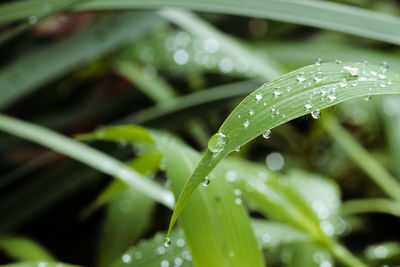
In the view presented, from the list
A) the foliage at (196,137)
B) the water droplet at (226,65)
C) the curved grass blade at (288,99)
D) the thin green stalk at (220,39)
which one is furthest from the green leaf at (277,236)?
the water droplet at (226,65)

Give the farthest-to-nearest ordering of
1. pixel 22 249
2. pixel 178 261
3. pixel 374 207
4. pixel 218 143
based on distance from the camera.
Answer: pixel 374 207 < pixel 22 249 < pixel 178 261 < pixel 218 143

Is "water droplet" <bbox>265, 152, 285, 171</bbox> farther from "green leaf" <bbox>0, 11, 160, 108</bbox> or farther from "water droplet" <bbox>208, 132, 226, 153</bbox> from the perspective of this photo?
"water droplet" <bbox>208, 132, 226, 153</bbox>

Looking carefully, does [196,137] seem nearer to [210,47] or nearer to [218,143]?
[210,47]

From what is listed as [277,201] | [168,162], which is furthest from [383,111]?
[168,162]

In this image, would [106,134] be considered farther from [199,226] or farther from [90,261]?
[90,261]

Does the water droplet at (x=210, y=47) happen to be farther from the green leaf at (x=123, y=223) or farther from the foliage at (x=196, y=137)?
the green leaf at (x=123, y=223)

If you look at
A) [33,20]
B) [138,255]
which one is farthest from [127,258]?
[33,20]

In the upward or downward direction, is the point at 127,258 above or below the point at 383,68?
below
